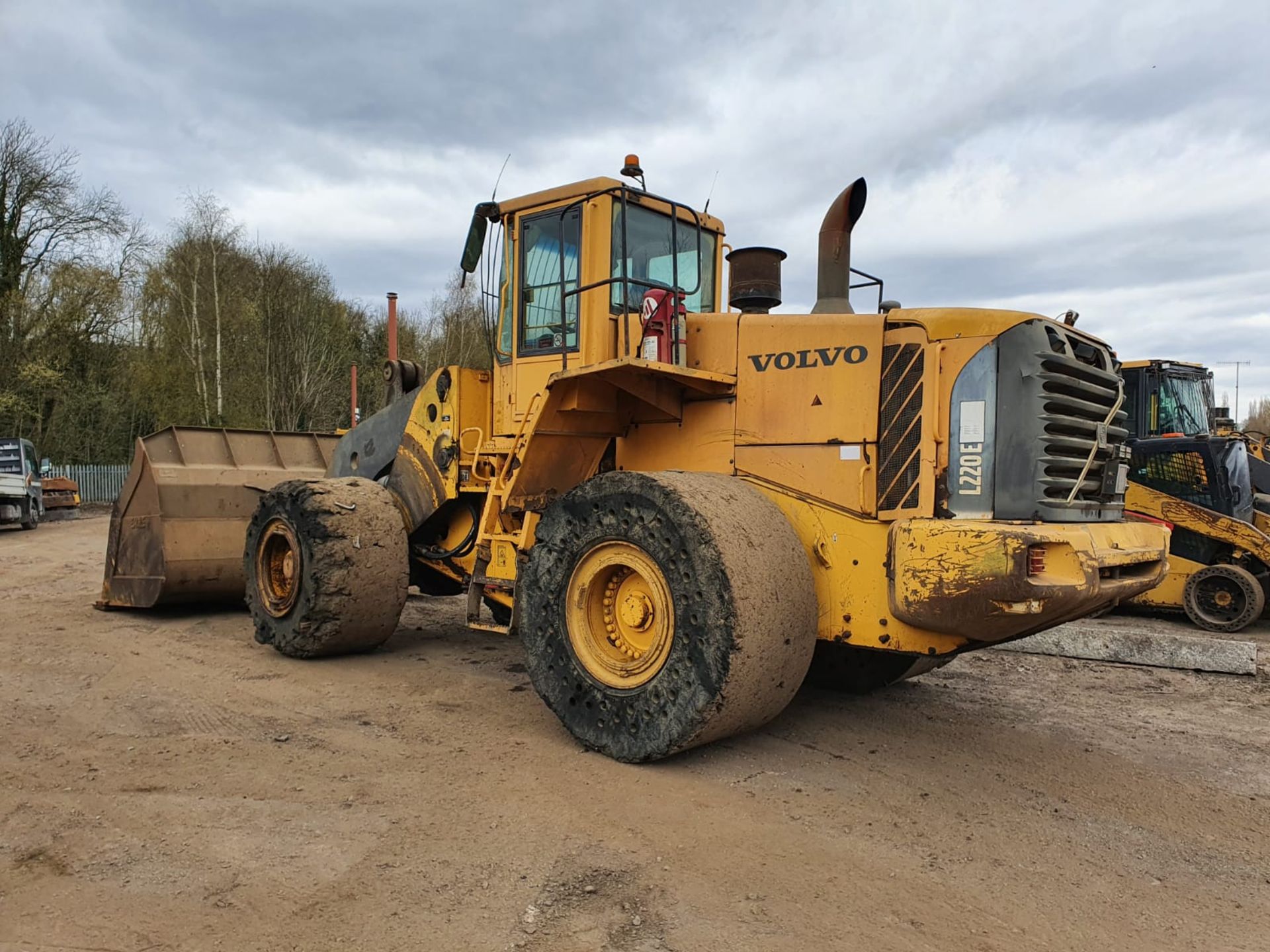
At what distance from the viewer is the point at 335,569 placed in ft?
21.9

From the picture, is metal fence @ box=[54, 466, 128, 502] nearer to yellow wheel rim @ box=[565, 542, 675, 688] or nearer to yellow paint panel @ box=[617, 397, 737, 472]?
yellow paint panel @ box=[617, 397, 737, 472]

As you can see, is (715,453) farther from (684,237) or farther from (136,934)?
(136,934)

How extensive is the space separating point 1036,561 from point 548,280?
3510mm

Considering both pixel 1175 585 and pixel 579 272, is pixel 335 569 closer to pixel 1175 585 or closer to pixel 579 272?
pixel 579 272

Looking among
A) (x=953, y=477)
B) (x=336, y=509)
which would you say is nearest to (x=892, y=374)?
(x=953, y=477)

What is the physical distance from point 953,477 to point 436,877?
9.32 ft

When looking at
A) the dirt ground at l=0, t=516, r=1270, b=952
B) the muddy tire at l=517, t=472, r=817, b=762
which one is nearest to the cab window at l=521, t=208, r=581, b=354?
the muddy tire at l=517, t=472, r=817, b=762

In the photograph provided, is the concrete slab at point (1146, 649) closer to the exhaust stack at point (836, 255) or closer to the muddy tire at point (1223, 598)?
the muddy tire at point (1223, 598)

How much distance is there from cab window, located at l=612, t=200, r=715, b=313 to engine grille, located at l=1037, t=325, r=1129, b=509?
7.16 ft

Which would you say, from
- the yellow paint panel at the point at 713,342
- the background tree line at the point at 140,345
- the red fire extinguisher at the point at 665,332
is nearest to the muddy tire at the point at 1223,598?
the yellow paint panel at the point at 713,342

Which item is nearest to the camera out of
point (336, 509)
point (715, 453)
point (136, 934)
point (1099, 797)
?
point (136, 934)

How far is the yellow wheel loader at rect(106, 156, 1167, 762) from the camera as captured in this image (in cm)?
427

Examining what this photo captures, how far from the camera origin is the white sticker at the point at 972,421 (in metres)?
4.37

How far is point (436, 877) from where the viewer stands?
337cm
